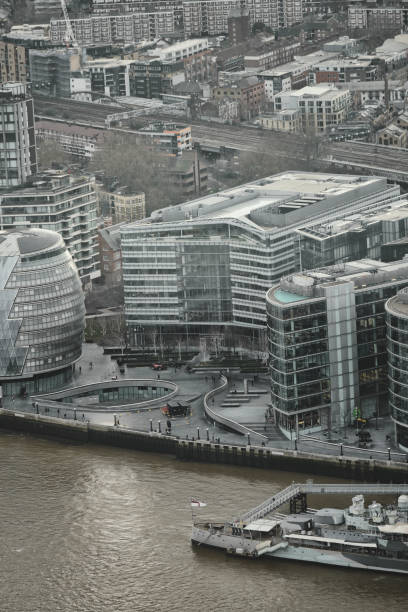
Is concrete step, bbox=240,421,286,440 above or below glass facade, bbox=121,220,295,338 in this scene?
below

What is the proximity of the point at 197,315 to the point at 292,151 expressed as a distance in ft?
151

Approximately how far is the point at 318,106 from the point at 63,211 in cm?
4827

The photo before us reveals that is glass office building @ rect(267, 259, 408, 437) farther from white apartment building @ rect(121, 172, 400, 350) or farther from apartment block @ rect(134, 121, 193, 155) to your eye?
apartment block @ rect(134, 121, 193, 155)

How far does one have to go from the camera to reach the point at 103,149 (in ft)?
525

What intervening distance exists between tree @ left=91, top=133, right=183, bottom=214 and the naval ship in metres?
59.1

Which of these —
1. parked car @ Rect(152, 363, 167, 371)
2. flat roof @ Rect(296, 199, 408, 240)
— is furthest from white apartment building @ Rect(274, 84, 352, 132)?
parked car @ Rect(152, 363, 167, 371)

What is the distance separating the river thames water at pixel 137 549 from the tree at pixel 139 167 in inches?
1886

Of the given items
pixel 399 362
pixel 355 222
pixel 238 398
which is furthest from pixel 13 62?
pixel 399 362

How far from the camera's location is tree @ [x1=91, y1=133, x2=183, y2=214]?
146 metres

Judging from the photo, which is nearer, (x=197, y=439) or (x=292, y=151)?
(x=197, y=439)

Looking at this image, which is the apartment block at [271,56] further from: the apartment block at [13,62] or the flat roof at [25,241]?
Result: the flat roof at [25,241]

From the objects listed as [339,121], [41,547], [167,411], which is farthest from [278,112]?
[41,547]

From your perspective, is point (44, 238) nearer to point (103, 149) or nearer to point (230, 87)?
point (103, 149)

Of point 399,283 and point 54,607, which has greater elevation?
point 399,283
